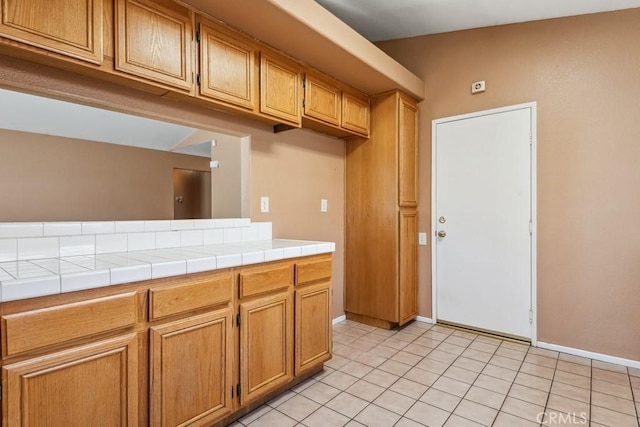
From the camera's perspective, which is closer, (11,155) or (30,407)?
(30,407)

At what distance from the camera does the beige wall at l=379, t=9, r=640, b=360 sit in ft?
7.66

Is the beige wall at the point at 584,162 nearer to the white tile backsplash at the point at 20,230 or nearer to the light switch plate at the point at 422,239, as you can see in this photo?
the light switch plate at the point at 422,239

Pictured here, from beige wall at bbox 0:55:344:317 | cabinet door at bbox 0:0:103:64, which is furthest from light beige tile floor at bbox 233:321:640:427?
cabinet door at bbox 0:0:103:64

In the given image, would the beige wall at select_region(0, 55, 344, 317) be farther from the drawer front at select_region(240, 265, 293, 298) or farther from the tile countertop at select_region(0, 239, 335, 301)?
the drawer front at select_region(240, 265, 293, 298)

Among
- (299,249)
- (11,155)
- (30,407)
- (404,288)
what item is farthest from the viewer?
(404,288)

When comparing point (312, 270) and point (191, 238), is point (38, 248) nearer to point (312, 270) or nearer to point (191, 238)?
point (191, 238)

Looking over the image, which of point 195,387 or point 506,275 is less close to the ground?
point 506,275

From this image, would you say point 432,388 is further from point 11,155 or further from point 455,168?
point 11,155

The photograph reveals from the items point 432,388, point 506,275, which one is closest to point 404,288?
point 506,275

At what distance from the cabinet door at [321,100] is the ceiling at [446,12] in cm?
69

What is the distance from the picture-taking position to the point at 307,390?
79.7 inches

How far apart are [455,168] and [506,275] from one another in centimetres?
101

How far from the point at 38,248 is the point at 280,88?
1.58 meters

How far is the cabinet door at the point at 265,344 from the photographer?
5.56 feet
